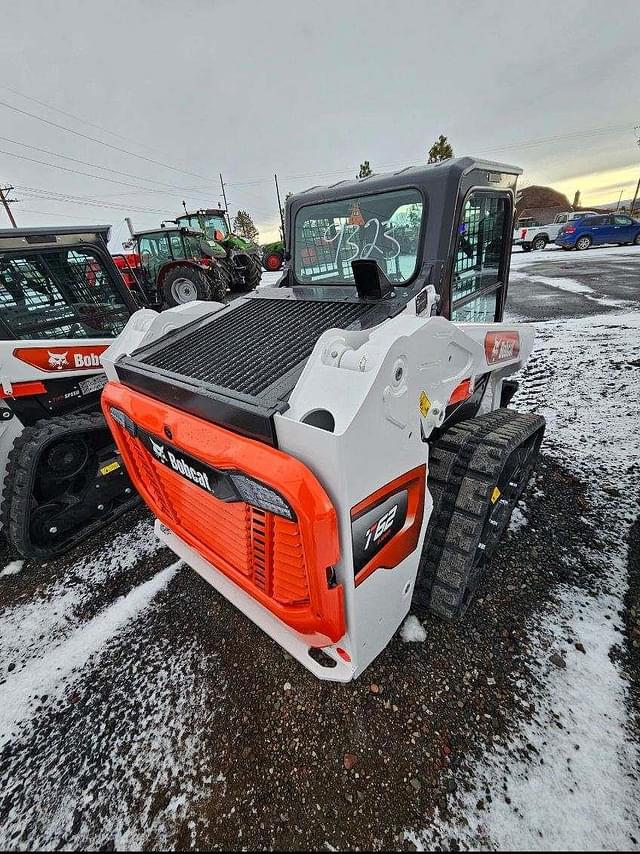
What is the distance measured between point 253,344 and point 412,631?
5.97ft

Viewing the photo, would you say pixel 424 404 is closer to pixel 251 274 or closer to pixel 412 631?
pixel 412 631

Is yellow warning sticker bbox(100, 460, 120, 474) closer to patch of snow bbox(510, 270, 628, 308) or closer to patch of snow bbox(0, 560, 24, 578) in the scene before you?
patch of snow bbox(0, 560, 24, 578)

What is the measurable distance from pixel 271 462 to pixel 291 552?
359 millimetres

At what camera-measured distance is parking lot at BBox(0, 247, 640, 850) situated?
1465 millimetres

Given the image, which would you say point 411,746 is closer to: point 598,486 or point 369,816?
point 369,816

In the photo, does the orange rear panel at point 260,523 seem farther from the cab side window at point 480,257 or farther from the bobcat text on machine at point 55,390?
the cab side window at point 480,257

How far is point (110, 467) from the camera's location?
3223mm

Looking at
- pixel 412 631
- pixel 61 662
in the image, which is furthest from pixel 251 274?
pixel 412 631

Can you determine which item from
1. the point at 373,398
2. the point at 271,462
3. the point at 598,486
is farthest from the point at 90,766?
the point at 598,486

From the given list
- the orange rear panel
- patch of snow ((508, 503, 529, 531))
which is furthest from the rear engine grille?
patch of snow ((508, 503, 529, 531))

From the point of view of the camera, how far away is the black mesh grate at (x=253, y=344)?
1.73m

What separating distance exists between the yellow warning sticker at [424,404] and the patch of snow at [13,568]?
3.29 meters

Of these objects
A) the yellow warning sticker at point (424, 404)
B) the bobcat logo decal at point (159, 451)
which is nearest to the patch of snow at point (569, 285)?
the yellow warning sticker at point (424, 404)

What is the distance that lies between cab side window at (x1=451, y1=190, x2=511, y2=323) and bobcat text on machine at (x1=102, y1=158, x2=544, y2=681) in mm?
21
